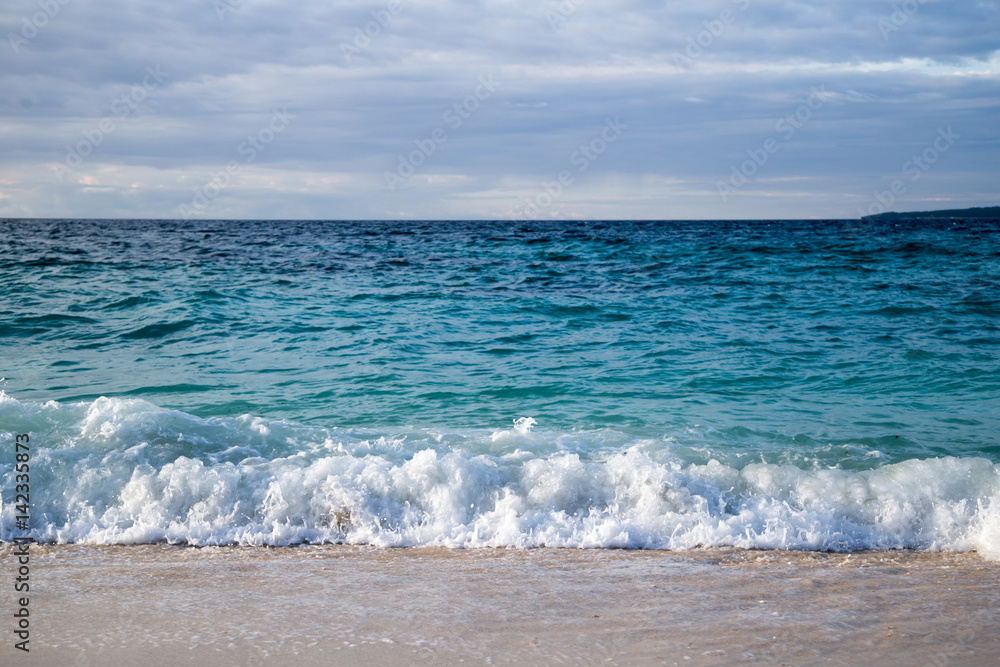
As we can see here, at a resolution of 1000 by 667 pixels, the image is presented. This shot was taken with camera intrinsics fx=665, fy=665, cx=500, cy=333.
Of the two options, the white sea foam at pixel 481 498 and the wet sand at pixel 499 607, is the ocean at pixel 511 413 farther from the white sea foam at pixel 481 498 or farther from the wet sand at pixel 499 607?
the wet sand at pixel 499 607

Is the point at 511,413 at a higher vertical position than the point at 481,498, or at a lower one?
higher

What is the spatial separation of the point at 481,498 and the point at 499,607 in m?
1.65

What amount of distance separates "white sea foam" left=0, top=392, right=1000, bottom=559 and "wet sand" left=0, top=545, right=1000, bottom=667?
22 cm

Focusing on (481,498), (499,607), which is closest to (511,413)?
(481,498)

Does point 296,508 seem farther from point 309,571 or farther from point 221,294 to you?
point 221,294

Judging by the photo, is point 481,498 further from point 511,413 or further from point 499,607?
point 511,413

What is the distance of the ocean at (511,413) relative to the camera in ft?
15.6

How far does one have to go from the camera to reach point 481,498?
198 inches

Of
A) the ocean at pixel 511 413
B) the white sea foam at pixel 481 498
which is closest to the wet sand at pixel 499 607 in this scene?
the white sea foam at pixel 481 498

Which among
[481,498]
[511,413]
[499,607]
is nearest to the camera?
[499,607]

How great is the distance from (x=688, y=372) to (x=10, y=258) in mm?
21335

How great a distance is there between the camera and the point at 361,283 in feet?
54.8

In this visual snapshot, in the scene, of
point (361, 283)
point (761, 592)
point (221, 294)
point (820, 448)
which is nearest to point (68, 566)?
point (761, 592)

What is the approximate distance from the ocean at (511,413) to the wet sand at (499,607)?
33cm
